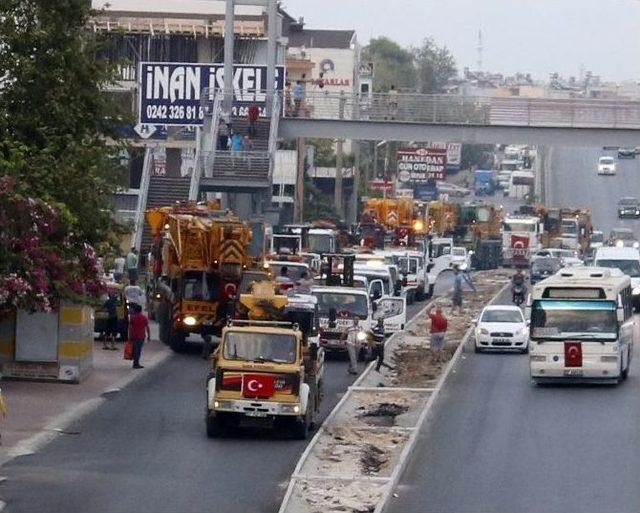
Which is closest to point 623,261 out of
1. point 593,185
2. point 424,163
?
point 424,163

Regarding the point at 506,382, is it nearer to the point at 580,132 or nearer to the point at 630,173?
the point at 580,132

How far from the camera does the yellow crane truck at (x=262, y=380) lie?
3034cm

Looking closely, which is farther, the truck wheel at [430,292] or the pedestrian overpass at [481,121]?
the truck wheel at [430,292]

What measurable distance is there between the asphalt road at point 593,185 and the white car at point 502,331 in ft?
256

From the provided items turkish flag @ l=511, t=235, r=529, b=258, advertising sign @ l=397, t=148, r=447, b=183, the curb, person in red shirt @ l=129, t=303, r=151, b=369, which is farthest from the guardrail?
advertising sign @ l=397, t=148, r=447, b=183

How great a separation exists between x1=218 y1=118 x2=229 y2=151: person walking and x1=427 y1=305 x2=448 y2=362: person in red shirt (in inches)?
907

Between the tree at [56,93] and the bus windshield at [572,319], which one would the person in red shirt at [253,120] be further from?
the tree at [56,93]

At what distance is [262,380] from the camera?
30328 millimetres

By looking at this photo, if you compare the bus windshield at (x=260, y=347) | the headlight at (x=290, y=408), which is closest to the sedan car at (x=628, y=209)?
the bus windshield at (x=260, y=347)

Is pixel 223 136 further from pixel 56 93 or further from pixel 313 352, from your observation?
pixel 313 352

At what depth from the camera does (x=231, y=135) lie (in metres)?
67.9

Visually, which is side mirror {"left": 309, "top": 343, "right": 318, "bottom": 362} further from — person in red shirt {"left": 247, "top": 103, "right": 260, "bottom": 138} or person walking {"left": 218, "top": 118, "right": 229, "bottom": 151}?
person walking {"left": 218, "top": 118, "right": 229, "bottom": 151}

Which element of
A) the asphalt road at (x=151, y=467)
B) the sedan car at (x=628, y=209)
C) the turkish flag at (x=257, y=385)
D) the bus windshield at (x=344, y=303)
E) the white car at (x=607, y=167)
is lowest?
the asphalt road at (x=151, y=467)

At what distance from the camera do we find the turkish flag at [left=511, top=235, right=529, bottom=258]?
96.3m
